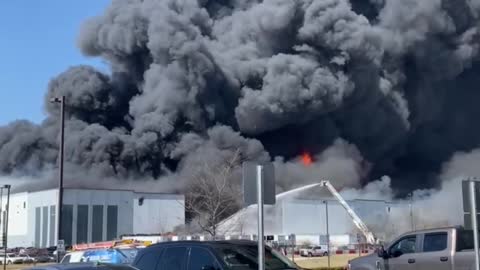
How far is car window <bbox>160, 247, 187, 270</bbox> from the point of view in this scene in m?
11.3

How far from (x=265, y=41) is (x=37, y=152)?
24.7 m

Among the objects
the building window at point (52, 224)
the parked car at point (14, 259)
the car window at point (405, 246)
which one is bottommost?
the parked car at point (14, 259)

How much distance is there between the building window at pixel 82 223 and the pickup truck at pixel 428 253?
5050cm

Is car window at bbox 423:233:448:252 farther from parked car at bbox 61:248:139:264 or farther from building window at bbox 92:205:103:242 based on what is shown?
building window at bbox 92:205:103:242

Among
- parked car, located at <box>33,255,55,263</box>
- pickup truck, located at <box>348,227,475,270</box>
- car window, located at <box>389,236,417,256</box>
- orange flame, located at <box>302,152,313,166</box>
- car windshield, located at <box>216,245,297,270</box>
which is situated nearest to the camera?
car windshield, located at <box>216,245,297,270</box>

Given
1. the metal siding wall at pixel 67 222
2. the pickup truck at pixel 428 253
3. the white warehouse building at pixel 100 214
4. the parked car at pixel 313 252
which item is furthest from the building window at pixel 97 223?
the pickup truck at pixel 428 253

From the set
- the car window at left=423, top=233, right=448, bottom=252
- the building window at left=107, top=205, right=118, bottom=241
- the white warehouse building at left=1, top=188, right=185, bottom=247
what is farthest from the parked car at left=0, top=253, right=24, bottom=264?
the car window at left=423, top=233, right=448, bottom=252

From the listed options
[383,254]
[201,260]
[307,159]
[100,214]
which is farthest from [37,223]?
[201,260]

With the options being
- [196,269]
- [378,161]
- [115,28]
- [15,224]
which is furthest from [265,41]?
[196,269]

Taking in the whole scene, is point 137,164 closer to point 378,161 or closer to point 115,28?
point 115,28

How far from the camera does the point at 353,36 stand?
A: 64.4 meters

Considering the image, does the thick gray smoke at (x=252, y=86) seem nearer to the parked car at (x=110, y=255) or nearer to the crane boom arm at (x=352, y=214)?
the crane boom arm at (x=352, y=214)

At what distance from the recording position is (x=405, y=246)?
Answer: 15305 mm

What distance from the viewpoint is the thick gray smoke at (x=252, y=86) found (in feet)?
214
